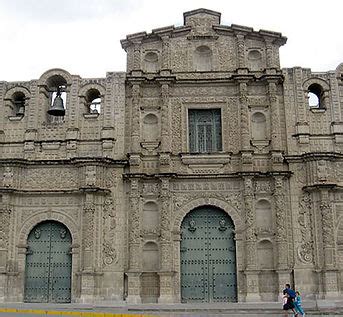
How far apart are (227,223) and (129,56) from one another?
8.12m

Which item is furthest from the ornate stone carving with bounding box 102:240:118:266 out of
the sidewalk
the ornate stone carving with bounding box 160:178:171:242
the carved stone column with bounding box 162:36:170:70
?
the carved stone column with bounding box 162:36:170:70

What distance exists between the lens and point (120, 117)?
22.3 meters

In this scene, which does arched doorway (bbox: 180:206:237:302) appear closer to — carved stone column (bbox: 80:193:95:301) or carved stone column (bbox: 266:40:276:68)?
carved stone column (bbox: 80:193:95:301)

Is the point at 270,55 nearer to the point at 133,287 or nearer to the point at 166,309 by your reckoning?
the point at 133,287

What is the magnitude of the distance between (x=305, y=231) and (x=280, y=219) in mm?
1052

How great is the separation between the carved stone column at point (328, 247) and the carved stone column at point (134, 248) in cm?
684

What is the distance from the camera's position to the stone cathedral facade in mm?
20578

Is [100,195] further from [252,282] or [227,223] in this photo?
[252,282]

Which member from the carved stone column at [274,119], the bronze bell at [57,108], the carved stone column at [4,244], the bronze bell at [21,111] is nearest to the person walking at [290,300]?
the carved stone column at [274,119]

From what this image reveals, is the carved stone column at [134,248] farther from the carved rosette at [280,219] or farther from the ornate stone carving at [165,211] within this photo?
the carved rosette at [280,219]

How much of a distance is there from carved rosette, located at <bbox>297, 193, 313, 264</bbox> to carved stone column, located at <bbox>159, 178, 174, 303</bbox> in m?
4.87

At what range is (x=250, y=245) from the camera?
67.5ft

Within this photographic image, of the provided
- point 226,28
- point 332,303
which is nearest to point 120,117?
point 226,28

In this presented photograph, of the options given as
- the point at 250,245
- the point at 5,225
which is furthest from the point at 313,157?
the point at 5,225
